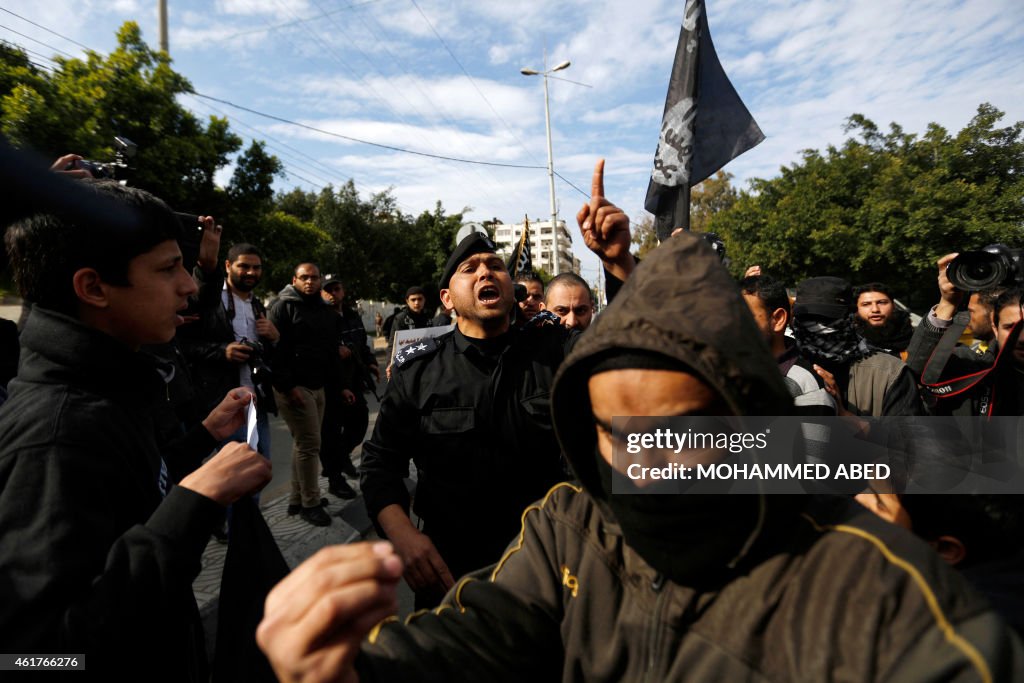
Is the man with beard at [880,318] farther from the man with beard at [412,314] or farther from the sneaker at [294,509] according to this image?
the man with beard at [412,314]

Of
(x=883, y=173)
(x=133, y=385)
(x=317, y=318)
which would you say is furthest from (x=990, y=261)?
(x=883, y=173)

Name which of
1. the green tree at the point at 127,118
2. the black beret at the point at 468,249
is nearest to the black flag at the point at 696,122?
the black beret at the point at 468,249

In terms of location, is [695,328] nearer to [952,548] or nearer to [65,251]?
[952,548]

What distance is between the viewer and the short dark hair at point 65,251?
143 cm

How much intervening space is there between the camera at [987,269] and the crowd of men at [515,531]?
2.10 m

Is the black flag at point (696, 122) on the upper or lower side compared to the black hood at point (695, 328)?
upper

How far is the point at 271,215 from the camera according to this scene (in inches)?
621

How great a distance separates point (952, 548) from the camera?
4.99 ft

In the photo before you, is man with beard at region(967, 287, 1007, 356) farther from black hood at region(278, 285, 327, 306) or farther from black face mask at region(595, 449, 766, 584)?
black hood at region(278, 285, 327, 306)

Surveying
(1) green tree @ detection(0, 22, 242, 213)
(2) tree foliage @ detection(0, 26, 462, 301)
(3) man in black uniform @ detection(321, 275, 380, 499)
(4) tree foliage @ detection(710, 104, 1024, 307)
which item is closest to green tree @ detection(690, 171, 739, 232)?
(4) tree foliage @ detection(710, 104, 1024, 307)

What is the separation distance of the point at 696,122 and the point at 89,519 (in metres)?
2.78

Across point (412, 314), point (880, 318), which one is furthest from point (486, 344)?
point (412, 314)

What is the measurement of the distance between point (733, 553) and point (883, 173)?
24.5 m

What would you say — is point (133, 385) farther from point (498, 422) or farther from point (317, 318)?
point (317, 318)
